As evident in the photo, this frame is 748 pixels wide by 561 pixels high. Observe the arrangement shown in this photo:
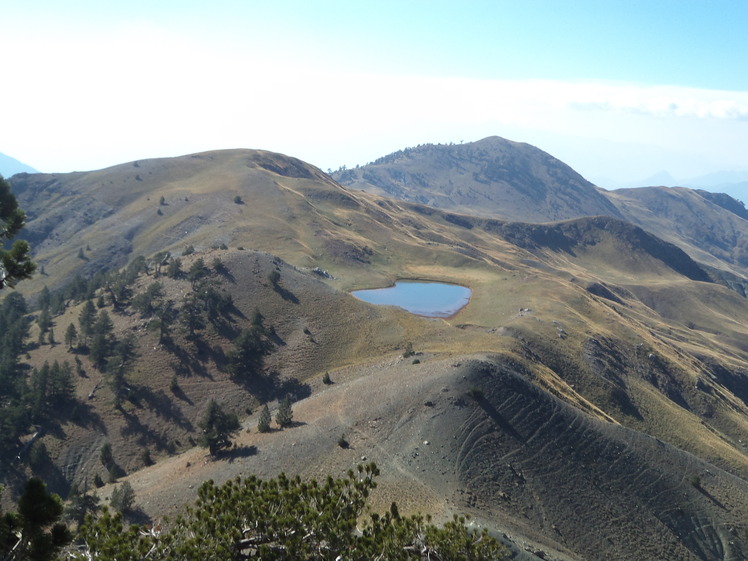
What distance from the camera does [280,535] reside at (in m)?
18.1

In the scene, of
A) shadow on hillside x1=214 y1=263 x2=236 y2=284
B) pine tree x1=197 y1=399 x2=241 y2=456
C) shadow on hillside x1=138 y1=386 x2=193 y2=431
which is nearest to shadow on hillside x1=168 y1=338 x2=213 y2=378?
shadow on hillside x1=138 y1=386 x2=193 y2=431

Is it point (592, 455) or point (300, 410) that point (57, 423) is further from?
point (592, 455)

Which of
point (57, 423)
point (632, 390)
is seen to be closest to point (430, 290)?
point (632, 390)

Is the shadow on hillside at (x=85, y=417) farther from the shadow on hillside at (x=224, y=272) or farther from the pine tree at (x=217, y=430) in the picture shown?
the shadow on hillside at (x=224, y=272)

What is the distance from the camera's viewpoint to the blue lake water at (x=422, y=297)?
96.9 metres

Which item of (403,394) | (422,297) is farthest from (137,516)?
(422,297)

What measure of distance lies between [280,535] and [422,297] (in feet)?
293

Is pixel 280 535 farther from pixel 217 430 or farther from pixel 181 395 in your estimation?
pixel 181 395

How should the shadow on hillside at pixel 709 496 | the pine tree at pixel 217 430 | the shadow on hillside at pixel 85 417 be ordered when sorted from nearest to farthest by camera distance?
the pine tree at pixel 217 430 → the shadow on hillside at pixel 709 496 → the shadow on hillside at pixel 85 417

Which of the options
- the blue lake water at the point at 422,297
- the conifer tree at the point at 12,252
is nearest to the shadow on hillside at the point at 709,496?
the blue lake water at the point at 422,297

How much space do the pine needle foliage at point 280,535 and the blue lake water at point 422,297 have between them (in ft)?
239

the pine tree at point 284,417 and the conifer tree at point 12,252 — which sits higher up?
the conifer tree at point 12,252

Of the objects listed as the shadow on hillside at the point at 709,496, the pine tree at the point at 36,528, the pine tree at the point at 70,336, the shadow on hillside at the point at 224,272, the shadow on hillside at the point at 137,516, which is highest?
the pine tree at the point at 36,528

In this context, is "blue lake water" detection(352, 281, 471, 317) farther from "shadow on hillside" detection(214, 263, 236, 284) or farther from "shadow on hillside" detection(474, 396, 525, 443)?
"shadow on hillside" detection(474, 396, 525, 443)
